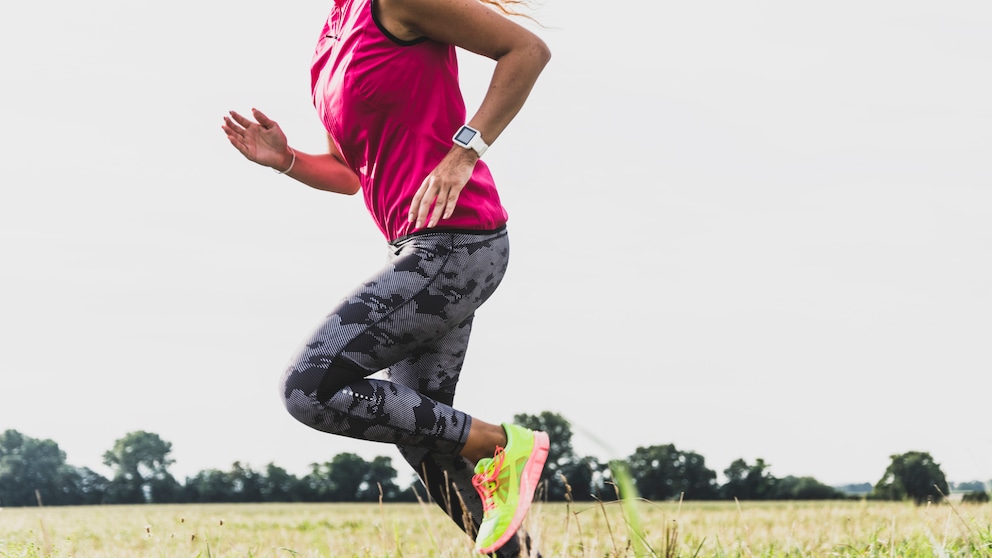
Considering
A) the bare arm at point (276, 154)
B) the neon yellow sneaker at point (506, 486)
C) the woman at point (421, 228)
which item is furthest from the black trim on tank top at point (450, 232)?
the bare arm at point (276, 154)

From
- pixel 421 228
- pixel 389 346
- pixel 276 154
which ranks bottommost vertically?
pixel 389 346

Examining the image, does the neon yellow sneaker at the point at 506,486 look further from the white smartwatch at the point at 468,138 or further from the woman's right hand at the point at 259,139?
the woman's right hand at the point at 259,139

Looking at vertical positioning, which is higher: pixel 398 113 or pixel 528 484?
pixel 398 113

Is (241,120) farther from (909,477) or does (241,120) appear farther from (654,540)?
(909,477)

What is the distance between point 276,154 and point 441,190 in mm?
1292

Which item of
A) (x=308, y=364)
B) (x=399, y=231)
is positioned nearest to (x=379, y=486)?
(x=308, y=364)

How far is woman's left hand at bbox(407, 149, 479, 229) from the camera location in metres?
2.84

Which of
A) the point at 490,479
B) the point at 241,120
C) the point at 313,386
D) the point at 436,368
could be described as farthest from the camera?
the point at 241,120

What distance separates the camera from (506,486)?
312cm

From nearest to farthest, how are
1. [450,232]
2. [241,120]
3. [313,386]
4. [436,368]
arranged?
[313,386]
[450,232]
[436,368]
[241,120]

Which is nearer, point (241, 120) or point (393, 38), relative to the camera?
point (393, 38)

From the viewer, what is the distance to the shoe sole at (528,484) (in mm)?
3045

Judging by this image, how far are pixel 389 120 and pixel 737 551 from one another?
2479 mm

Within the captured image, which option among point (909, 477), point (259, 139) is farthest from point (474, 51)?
point (909, 477)
